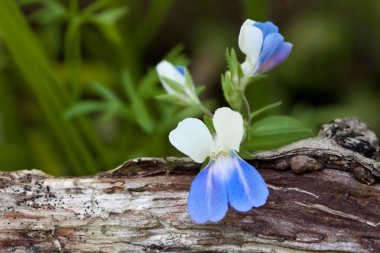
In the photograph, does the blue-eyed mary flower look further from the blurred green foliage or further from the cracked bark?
the blurred green foliage

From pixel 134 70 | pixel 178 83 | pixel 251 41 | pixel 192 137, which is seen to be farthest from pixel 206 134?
pixel 134 70

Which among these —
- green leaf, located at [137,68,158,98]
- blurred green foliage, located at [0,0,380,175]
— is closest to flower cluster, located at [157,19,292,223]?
blurred green foliage, located at [0,0,380,175]

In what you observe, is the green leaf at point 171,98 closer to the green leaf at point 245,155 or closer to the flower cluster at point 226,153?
the flower cluster at point 226,153

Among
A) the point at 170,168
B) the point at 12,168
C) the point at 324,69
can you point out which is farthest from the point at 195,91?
the point at 324,69

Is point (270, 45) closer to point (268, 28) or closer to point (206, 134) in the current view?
point (268, 28)

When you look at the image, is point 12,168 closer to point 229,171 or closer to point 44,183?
point 44,183

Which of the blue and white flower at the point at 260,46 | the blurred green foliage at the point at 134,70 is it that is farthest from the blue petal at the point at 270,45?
the blurred green foliage at the point at 134,70
